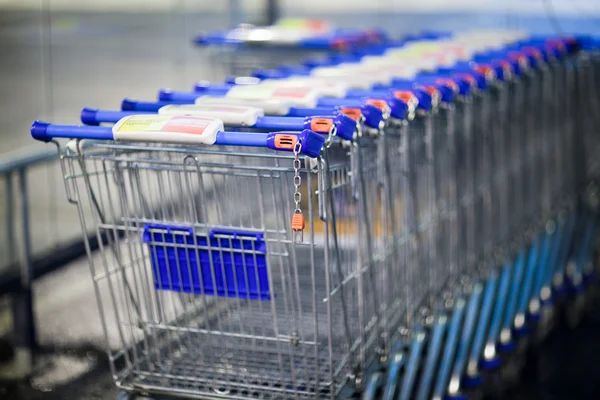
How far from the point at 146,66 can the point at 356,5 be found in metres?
2.77

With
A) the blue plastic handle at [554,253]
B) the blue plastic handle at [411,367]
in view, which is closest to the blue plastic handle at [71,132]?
the blue plastic handle at [411,367]

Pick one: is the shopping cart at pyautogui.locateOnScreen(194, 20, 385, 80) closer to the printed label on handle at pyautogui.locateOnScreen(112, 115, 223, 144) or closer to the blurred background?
the blurred background

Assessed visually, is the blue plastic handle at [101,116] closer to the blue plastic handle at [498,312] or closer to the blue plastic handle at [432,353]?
the blue plastic handle at [432,353]

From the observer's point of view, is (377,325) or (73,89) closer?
(377,325)

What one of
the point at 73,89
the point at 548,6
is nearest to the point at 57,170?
the point at 73,89

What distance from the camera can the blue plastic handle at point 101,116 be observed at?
2.66 meters

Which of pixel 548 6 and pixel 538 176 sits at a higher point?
pixel 548 6

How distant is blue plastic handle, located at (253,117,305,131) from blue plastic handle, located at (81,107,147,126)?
41 centimetres

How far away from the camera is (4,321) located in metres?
4.96

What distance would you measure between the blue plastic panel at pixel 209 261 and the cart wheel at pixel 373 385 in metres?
0.47

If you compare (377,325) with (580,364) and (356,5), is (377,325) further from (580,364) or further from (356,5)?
(356,5)

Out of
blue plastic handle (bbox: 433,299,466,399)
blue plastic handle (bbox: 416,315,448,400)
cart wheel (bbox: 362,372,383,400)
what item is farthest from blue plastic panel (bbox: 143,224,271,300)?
blue plastic handle (bbox: 433,299,466,399)

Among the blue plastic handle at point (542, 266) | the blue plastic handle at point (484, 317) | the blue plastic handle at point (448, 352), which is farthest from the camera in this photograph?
the blue plastic handle at point (542, 266)

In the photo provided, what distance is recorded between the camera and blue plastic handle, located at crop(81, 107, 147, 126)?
2661 mm
